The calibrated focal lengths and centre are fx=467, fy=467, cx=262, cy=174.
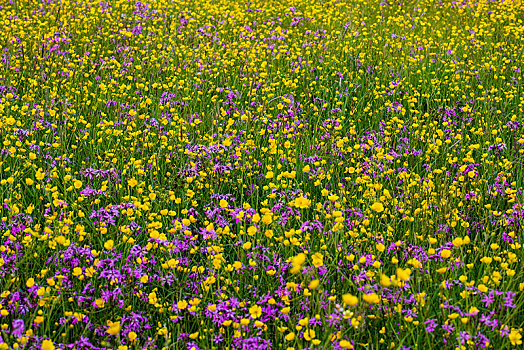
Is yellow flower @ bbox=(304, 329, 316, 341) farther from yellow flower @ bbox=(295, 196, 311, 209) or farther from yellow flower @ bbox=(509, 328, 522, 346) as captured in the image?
yellow flower @ bbox=(509, 328, 522, 346)

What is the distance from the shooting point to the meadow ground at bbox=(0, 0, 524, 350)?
2.30 m

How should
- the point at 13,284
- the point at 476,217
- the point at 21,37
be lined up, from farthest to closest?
the point at 21,37 → the point at 476,217 → the point at 13,284

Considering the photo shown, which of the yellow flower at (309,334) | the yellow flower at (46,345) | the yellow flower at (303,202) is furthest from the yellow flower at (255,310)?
the yellow flower at (46,345)

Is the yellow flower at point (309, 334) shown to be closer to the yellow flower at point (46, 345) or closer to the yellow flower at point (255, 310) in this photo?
the yellow flower at point (255, 310)

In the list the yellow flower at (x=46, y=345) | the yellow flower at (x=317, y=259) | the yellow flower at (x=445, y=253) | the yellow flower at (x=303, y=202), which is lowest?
the yellow flower at (x=46, y=345)

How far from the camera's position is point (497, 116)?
4629 millimetres

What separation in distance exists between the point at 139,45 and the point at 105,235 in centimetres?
425

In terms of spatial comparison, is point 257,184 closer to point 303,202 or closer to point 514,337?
point 303,202

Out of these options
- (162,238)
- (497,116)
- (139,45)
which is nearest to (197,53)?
(139,45)

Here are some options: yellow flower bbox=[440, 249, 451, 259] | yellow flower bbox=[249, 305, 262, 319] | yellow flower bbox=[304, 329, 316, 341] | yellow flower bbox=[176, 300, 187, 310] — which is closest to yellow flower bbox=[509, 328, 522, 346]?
yellow flower bbox=[440, 249, 451, 259]

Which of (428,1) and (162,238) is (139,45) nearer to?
(162,238)

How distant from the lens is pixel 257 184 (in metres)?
3.66

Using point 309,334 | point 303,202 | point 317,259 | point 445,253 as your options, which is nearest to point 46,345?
point 309,334

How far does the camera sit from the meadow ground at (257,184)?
7.56 ft
